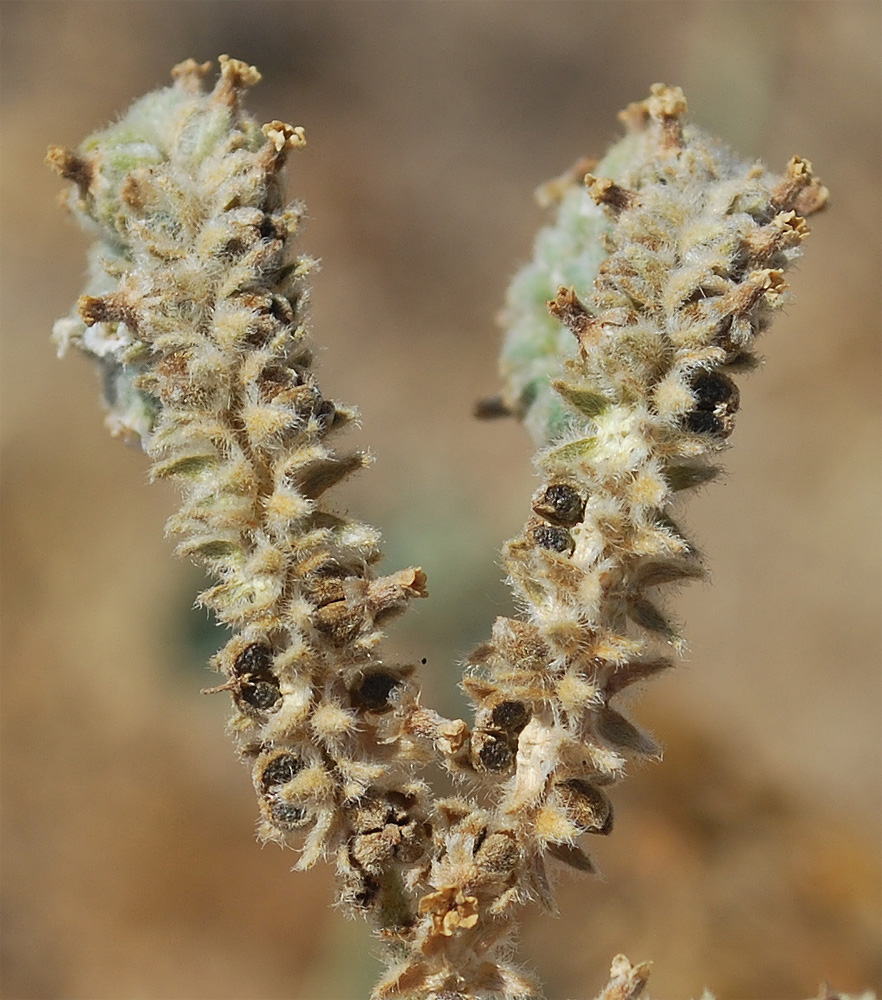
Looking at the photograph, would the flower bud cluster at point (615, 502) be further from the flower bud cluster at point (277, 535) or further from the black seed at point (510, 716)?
the flower bud cluster at point (277, 535)

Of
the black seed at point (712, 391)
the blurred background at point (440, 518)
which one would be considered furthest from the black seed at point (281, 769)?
the blurred background at point (440, 518)

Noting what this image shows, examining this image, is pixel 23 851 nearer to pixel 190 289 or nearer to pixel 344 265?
pixel 344 265

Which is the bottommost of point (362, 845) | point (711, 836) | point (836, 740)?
point (362, 845)

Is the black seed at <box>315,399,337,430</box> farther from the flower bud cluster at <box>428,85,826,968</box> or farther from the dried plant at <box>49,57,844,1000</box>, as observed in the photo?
the flower bud cluster at <box>428,85,826,968</box>

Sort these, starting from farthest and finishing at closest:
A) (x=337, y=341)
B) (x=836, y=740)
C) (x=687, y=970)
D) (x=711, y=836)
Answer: (x=337, y=341)
(x=836, y=740)
(x=711, y=836)
(x=687, y=970)

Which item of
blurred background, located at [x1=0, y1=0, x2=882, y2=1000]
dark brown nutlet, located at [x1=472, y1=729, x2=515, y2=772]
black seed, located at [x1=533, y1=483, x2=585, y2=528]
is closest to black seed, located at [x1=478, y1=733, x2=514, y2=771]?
dark brown nutlet, located at [x1=472, y1=729, x2=515, y2=772]

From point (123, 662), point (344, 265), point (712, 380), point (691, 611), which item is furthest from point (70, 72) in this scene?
point (712, 380)
